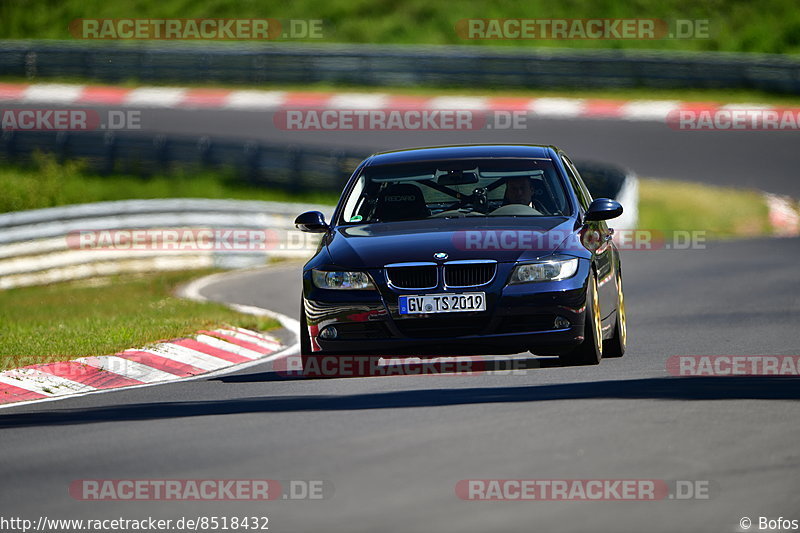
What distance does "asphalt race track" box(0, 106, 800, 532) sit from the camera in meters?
5.85

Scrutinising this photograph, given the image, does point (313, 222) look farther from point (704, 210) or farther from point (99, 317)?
point (704, 210)

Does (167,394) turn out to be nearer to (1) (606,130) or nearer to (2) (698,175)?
(2) (698,175)

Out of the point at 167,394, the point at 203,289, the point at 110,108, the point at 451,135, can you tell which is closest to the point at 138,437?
the point at 167,394

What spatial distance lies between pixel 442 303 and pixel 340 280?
707 millimetres

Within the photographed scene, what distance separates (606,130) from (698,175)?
3.67m

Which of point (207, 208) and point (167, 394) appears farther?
point (207, 208)

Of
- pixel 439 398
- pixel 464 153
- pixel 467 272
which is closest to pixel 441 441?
pixel 439 398

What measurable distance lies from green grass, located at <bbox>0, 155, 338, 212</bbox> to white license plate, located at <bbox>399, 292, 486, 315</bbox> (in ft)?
59.1

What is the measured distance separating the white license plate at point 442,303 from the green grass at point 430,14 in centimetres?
3222

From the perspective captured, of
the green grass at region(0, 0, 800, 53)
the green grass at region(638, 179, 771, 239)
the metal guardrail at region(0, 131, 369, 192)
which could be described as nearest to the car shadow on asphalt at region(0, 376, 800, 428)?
the green grass at region(638, 179, 771, 239)

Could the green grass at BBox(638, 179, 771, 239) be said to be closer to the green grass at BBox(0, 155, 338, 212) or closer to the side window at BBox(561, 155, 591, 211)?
the green grass at BBox(0, 155, 338, 212)

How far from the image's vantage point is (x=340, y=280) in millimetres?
9414

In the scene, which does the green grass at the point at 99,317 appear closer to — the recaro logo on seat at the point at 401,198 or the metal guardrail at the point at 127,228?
the metal guardrail at the point at 127,228

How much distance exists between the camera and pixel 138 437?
25.5 feet
